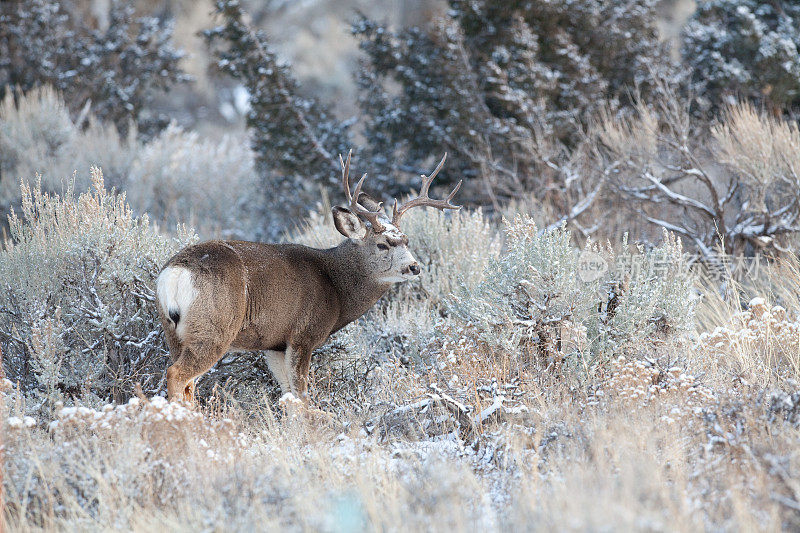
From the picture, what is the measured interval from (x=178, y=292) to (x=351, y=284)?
153 centimetres

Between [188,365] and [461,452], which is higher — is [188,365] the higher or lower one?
the higher one

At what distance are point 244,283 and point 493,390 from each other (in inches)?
65.7

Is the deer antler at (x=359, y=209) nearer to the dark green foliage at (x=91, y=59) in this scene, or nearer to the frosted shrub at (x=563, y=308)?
the frosted shrub at (x=563, y=308)

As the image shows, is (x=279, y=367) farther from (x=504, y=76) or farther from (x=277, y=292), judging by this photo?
(x=504, y=76)

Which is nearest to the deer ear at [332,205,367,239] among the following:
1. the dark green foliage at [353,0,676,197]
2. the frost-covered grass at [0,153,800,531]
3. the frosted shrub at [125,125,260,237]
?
the frost-covered grass at [0,153,800,531]

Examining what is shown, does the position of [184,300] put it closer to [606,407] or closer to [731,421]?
[606,407]

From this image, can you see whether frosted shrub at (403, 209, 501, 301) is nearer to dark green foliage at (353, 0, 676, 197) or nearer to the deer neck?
the deer neck

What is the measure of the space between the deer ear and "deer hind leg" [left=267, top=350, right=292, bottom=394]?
1103 mm

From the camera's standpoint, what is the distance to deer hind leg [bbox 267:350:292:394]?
5.29 m

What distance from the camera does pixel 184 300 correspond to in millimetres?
4469

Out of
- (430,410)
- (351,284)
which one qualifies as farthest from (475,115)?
(430,410)

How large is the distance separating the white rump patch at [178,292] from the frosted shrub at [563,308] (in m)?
1.97

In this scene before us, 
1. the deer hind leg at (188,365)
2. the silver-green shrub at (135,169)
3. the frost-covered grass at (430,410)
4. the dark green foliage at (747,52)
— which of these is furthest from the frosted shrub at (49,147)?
the dark green foliage at (747,52)

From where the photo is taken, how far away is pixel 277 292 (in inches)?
198
